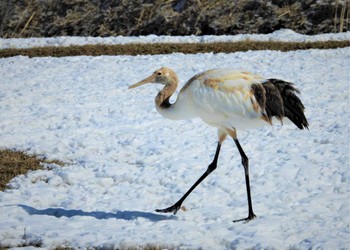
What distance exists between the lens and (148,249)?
659 cm

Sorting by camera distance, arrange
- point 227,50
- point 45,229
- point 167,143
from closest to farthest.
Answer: point 45,229, point 167,143, point 227,50

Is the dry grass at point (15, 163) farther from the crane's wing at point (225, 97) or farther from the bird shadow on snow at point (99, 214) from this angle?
the crane's wing at point (225, 97)

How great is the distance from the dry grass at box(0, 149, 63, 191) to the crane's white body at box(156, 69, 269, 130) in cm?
249

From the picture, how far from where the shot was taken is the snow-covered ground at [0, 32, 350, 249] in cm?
714

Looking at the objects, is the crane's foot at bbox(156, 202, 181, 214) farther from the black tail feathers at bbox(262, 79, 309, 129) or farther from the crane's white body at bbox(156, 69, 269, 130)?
the black tail feathers at bbox(262, 79, 309, 129)

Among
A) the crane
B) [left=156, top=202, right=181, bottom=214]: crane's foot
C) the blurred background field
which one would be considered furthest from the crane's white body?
the blurred background field

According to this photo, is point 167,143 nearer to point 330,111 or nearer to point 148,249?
point 330,111

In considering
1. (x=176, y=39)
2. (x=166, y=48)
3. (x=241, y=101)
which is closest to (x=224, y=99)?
(x=241, y=101)

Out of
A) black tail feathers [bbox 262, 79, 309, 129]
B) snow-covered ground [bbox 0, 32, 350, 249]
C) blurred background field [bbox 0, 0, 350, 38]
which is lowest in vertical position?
blurred background field [bbox 0, 0, 350, 38]

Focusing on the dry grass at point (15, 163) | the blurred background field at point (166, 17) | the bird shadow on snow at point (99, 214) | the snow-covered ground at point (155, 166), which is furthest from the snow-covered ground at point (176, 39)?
the bird shadow on snow at point (99, 214)

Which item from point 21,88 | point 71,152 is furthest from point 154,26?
point 71,152

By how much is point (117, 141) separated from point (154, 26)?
11802 millimetres

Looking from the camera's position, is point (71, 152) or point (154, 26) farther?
point (154, 26)

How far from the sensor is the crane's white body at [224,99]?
766cm
